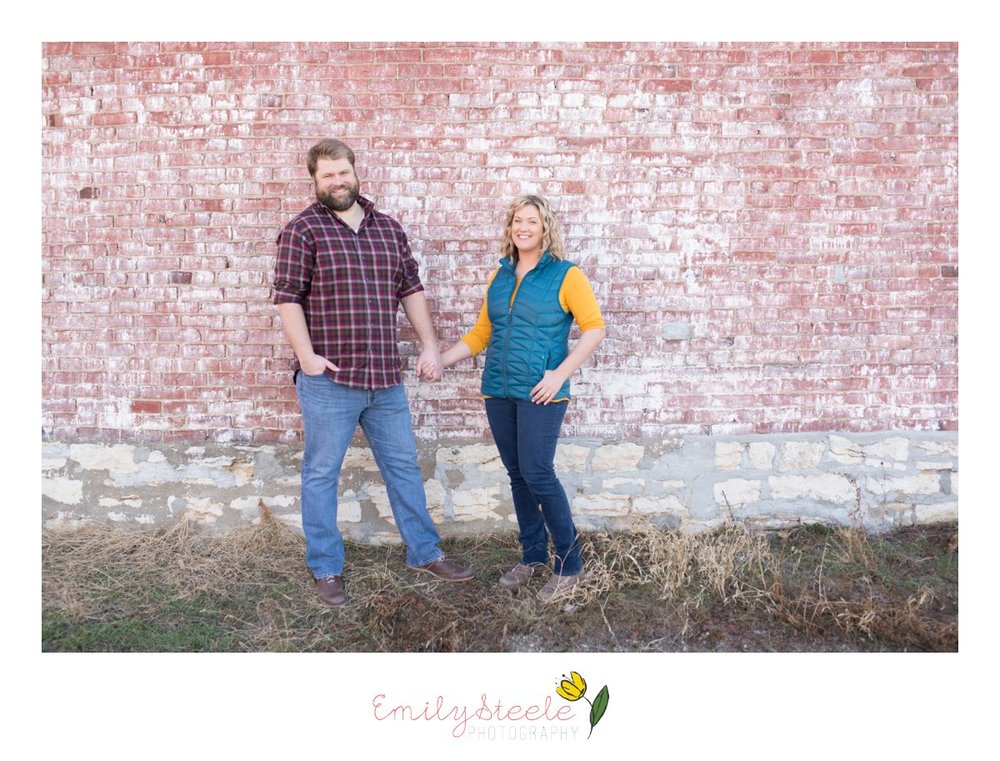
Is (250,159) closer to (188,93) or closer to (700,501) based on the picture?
(188,93)

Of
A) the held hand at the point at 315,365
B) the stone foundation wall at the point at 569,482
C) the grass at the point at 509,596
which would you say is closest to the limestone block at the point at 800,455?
the stone foundation wall at the point at 569,482

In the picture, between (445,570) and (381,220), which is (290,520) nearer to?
(445,570)

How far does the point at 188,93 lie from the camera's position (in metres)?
3.94

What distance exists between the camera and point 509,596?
354 centimetres

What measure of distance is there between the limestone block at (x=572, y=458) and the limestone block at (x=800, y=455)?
3.90 ft

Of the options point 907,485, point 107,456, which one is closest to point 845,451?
point 907,485

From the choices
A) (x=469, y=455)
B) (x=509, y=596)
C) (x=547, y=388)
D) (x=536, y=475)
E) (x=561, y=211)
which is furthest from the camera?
(x=469, y=455)
